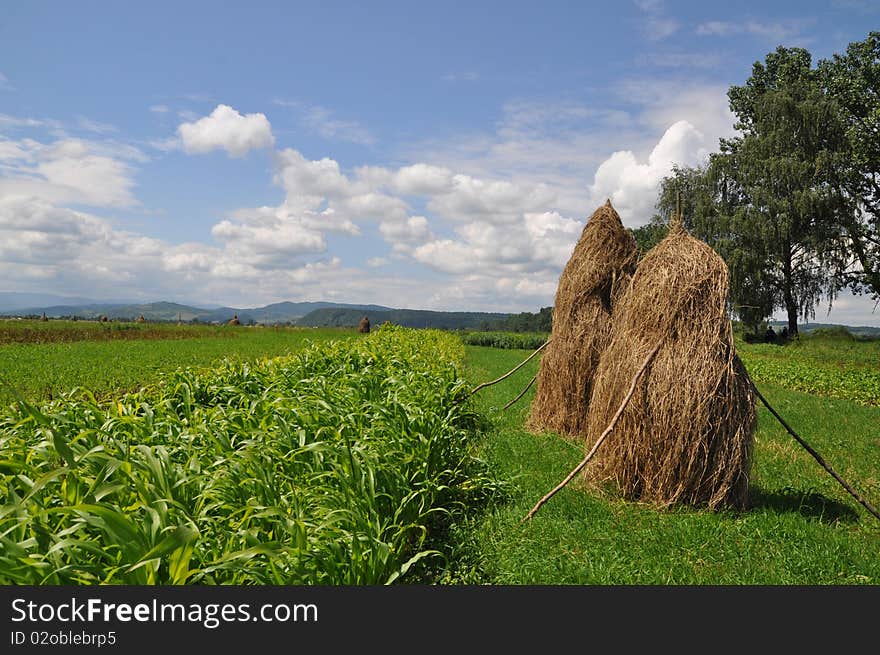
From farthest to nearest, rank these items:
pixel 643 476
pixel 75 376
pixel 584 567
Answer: pixel 75 376 < pixel 643 476 < pixel 584 567

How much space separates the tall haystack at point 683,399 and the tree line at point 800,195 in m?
25.1

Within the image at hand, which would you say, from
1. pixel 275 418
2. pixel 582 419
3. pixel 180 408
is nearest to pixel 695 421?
pixel 582 419

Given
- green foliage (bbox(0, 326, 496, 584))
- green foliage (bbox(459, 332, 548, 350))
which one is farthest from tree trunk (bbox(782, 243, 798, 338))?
green foliage (bbox(0, 326, 496, 584))

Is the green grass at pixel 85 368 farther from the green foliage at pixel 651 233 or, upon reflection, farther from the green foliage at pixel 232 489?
the green foliage at pixel 651 233

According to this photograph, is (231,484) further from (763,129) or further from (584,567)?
(763,129)

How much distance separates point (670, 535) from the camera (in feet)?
15.5

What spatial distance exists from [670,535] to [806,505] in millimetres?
2078

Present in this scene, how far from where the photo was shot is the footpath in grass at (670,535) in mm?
4074

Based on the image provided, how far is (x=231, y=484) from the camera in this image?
3.60 meters

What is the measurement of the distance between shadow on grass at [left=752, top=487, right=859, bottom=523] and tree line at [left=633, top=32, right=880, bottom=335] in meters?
24.9

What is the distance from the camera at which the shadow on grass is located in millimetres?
5488

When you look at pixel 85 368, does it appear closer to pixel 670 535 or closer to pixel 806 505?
pixel 670 535

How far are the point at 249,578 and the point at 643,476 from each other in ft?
12.8

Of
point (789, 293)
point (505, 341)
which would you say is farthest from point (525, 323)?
point (789, 293)
